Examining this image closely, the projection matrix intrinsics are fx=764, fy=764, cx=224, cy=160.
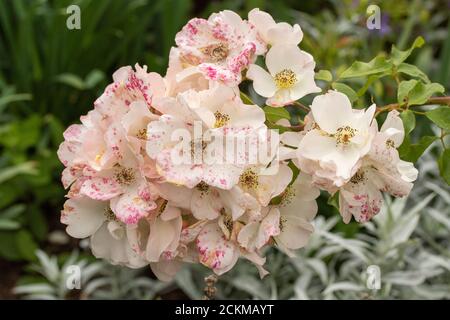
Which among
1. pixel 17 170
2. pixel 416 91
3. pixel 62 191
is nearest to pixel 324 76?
pixel 416 91

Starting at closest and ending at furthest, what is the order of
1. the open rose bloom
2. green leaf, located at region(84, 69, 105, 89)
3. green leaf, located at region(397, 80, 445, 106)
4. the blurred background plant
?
the open rose bloom
green leaf, located at region(397, 80, 445, 106)
the blurred background plant
green leaf, located at region(84, 69, 105, 89)

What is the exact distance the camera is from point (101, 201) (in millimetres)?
1151

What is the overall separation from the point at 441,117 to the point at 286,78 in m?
0.24

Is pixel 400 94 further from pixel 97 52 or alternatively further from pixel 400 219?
pixel 97 52

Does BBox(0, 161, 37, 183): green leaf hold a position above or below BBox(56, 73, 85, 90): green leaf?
below

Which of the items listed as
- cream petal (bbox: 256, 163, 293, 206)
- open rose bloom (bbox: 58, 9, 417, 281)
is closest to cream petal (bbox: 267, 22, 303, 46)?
open rose bloom (bbox: 58, 9, 417, 281)

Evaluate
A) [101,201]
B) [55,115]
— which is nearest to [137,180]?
[101,201]

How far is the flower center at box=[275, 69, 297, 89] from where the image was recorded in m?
1.17

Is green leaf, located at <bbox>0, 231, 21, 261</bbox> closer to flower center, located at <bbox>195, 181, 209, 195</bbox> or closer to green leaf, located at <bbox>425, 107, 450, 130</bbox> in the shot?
flower center, located at <bbox>195, 181, 209, 195</bbox>

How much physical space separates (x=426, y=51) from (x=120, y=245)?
1.99 metres

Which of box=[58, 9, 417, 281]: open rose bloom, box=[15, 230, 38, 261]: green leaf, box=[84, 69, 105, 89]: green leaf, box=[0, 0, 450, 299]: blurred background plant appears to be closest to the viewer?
box=[58, 9, 417, 281]: open rose bloom

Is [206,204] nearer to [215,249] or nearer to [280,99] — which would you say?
[215,249]

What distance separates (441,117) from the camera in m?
1.15

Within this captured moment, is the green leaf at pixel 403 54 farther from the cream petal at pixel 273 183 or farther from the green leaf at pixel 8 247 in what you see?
the green leaf at pixel 8 247
